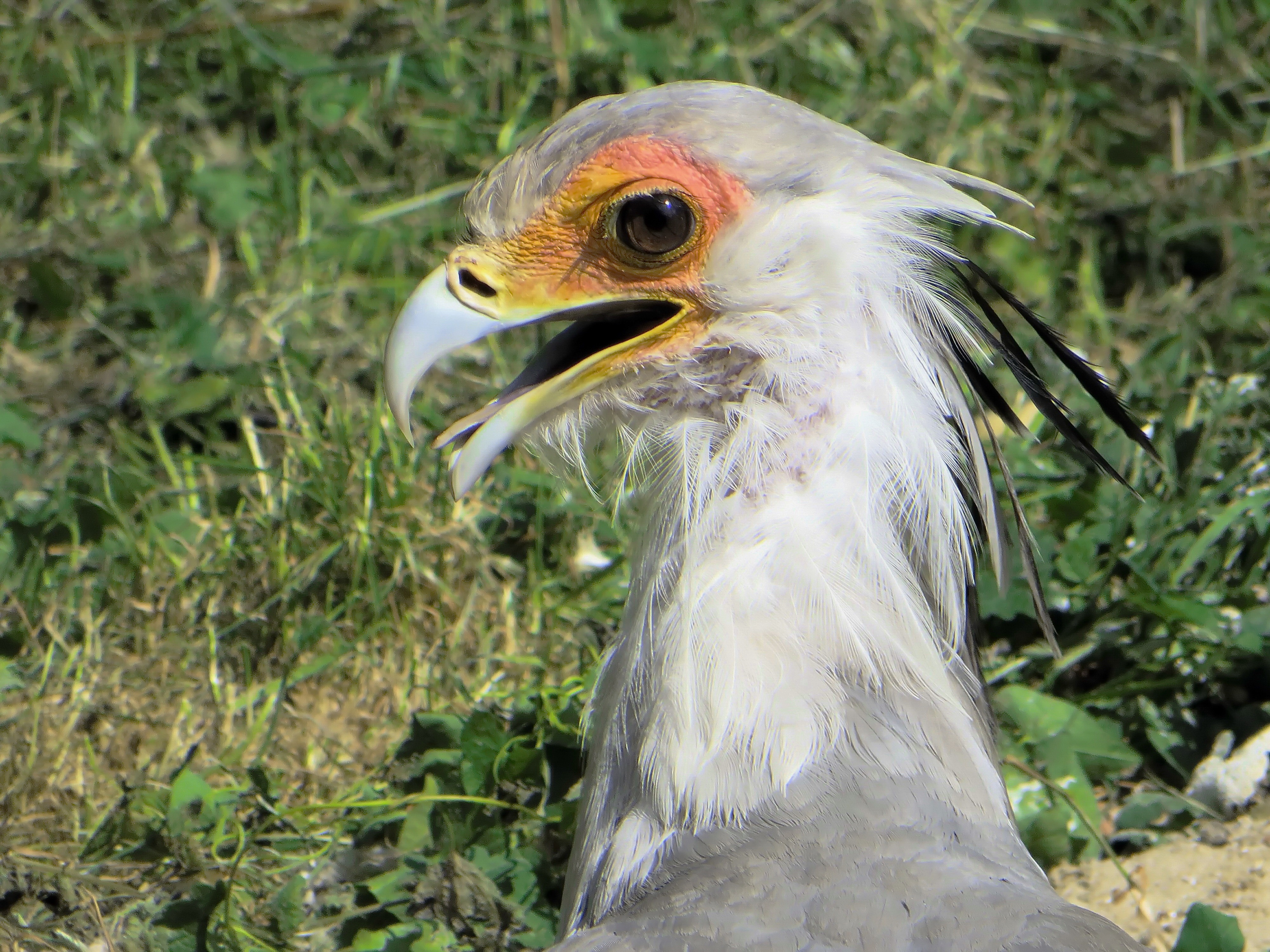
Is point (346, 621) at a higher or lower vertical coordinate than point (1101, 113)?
Answer: lower

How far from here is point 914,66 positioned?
4922mm

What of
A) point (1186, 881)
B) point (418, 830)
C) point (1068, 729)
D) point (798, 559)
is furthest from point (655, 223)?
point (1186, 881)

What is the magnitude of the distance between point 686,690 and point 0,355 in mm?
2801

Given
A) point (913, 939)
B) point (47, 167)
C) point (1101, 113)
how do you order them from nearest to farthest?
point (913, 939) < point (47, 167) < point (1101, 113)

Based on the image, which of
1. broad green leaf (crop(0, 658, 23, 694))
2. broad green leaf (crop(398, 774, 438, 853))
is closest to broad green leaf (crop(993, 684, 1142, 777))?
broad green leaf (crop(398, 774, 438, 853))

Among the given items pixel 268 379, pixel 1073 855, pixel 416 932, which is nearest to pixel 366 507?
pixel 268 379

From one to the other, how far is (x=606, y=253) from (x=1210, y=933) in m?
1.53

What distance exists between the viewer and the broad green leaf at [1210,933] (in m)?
2.46

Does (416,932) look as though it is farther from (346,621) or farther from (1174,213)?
(1174,213)

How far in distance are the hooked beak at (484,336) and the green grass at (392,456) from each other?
7.3 inches

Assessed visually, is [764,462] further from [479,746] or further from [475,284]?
[479,746]

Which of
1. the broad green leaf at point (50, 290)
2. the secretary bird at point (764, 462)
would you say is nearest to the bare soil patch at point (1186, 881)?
the secretary bird at point (764, 462)

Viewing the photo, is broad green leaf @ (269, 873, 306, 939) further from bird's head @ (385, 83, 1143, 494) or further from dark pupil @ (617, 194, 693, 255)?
dark pupil @ (617, 194, 693, 255)

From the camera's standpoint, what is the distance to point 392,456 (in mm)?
3508
